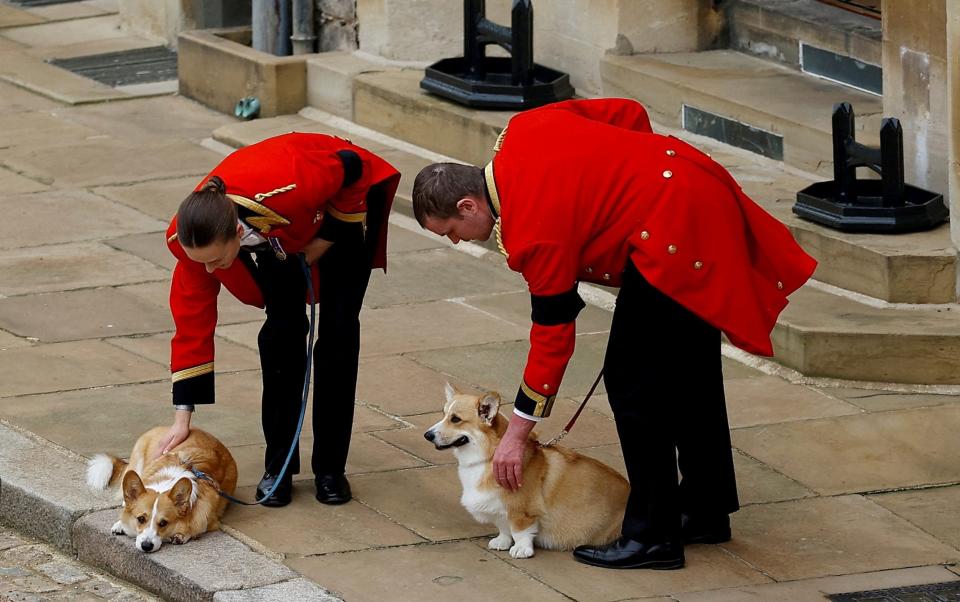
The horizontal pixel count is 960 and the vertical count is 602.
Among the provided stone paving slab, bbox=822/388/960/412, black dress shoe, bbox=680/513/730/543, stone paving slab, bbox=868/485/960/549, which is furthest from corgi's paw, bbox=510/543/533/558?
stone paving slab, bbox=822/388/960/412

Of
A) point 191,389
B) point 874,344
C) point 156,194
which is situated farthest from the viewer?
point 156,194

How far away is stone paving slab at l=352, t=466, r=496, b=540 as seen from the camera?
596cm

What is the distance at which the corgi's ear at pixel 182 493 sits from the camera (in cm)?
561

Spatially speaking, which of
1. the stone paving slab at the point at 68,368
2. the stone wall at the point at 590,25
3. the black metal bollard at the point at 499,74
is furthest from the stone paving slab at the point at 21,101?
the stone paving slab at the point at 68,368

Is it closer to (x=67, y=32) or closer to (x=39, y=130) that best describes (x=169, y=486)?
(x=39, y=130)

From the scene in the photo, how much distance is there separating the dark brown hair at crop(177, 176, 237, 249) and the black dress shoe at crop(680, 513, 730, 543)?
1857 millimetres

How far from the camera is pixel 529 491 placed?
18.6ft

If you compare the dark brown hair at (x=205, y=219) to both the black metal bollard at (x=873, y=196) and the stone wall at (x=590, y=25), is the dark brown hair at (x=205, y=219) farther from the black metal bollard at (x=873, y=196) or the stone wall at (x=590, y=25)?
the stone wall at (x=590, y=25)

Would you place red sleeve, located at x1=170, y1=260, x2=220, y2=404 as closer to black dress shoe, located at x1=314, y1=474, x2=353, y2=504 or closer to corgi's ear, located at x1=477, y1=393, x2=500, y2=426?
black dress shoe, located at x1=314, y1=474, x2=353, y2=504

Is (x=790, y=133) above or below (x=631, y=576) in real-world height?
above

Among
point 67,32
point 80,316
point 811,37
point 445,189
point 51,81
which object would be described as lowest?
point 80,316

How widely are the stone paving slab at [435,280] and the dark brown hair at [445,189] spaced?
135 inches

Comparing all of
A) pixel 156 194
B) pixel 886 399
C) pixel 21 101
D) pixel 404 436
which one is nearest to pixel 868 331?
pixel 886 399

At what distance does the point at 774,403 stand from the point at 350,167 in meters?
2.47
